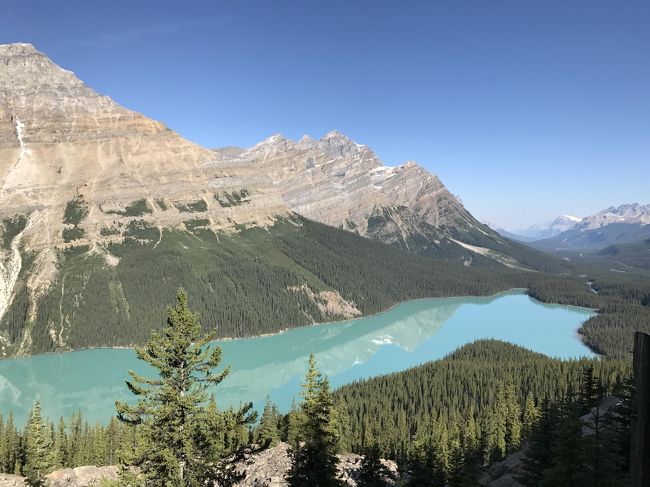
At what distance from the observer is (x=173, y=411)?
17422 millimetres

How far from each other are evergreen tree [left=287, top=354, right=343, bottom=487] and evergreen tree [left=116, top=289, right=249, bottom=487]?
6.20 metres

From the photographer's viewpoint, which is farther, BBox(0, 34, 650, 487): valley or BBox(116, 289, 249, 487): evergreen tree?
BBox(0, 34, 650, 487): valley

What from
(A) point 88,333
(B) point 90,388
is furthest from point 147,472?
(A) point 88,333

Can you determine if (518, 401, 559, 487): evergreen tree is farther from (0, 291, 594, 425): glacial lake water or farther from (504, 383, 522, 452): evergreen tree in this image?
(0, 291, 594, 425): glacial lake water

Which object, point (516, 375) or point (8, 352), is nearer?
point (516, 375)

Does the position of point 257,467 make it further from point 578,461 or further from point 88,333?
point 88,333

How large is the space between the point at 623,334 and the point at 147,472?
188534mm

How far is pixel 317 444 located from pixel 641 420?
20973mm

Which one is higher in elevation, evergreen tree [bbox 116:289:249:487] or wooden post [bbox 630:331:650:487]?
wooden post [bbox 630:331:650:487]

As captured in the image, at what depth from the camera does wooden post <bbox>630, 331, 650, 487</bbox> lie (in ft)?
13.8

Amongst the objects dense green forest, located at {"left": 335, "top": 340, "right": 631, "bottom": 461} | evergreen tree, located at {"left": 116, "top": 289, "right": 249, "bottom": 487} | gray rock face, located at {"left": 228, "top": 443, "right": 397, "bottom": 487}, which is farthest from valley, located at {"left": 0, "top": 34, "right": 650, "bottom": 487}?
gray rock face, located at {"left": 228, "top": 443, "right": 397, "bottom": 487}

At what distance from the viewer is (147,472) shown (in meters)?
17.0

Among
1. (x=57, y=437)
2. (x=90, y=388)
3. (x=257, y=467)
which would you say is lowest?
(x=90, y=388)

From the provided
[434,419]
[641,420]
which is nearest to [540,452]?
[641,420]
